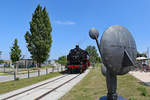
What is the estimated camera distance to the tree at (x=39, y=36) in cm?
4172

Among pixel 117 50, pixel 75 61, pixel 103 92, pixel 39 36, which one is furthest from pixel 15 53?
pixel 117 50

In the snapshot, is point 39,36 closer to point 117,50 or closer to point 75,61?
point 75,61

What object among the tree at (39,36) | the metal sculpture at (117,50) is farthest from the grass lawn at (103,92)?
the tree at (39,36)

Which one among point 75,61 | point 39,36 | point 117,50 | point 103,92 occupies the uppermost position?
point 39,36

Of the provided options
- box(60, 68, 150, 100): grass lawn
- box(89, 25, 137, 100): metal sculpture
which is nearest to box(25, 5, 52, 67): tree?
box(60, 68, 150, 100): grass lawn

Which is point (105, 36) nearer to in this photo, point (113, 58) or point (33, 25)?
point (113, 58)

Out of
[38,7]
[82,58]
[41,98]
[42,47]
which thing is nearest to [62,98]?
[41,98]

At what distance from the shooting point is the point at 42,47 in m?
41.7

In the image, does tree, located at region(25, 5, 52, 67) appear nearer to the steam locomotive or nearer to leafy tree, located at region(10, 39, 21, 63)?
leafy tree, located at region(10, 39, 21, 63)

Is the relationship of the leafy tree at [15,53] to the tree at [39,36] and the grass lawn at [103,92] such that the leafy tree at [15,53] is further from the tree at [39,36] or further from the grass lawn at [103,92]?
the grass lawn at [103,92]

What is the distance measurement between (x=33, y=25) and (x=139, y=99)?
129 feet

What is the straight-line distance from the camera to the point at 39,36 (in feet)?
140

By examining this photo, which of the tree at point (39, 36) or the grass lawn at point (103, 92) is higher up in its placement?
the tree at point (39, 36)

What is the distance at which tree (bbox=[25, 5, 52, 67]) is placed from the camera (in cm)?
4172
